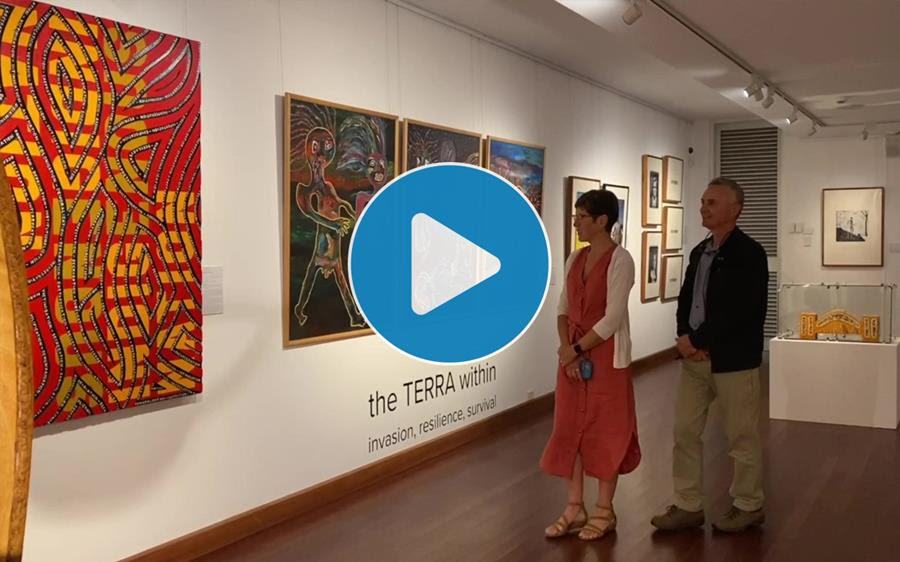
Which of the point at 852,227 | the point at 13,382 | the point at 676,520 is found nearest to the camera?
the point at 13,382

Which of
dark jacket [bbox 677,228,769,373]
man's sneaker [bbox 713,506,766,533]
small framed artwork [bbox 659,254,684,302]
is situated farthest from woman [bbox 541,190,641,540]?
small framed artwork [bbox 659,254,684,302]

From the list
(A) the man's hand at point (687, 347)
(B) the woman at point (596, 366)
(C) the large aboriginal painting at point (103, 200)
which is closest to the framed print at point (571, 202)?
(A) the man's hand at point (687, 347)

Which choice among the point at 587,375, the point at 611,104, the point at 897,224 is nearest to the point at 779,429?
the point at 587,375

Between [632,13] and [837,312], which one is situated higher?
[632,13]

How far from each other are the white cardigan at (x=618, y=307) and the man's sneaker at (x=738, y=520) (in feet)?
3.27

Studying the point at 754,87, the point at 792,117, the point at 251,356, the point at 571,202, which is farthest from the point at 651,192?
the point at 251,356

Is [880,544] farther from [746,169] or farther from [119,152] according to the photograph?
[746,169]

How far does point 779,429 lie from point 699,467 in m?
2.72

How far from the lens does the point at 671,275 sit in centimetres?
1053

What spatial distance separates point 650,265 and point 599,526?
622 centimetres

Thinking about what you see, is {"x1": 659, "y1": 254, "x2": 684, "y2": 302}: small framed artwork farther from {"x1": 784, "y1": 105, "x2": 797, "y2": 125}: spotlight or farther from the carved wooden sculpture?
the carved wooden sculpture

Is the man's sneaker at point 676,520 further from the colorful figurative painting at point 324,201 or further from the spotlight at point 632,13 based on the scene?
the spotlight at point 632,13

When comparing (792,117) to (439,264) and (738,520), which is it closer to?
(439,264)

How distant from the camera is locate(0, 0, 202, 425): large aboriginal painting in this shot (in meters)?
Answer: 3.02
